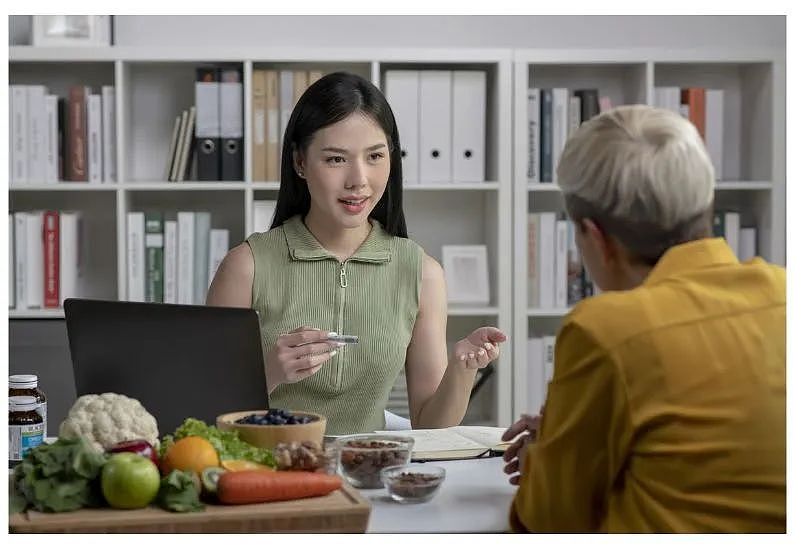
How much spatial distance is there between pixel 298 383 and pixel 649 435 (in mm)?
1108

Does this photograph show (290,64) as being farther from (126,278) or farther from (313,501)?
(313,501)

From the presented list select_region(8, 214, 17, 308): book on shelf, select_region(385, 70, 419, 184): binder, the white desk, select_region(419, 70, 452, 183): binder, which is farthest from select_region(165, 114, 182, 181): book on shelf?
the white desk

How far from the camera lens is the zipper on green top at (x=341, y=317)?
2148 millimetres

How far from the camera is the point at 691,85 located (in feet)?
11.8

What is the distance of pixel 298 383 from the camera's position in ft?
7.00

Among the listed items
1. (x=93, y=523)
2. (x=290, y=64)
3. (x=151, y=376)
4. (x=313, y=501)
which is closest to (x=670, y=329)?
(x=313, y=501)

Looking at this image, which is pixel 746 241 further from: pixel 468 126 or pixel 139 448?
pixel 139 448

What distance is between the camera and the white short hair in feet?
3.94

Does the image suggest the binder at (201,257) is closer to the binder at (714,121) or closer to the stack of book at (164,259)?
the stack of book at (164,259)

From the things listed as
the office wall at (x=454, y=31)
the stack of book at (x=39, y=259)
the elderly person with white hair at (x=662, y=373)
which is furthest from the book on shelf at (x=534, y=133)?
the elderly person with white hair at (x=662, y=373)

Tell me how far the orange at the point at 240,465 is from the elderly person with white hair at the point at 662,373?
36cm

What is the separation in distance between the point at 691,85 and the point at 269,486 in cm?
276

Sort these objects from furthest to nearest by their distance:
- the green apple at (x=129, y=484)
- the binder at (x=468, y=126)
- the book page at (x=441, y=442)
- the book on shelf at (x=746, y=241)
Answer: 1. the book on shelf at (x=746, y=241)
2. the binder at (x=468, y=126)
3. the book page at (x=441, y=442)
4. the green apple at (x=129, y=484)

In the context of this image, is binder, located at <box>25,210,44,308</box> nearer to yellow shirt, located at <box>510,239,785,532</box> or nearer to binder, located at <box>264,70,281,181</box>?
binder, located at <box>264,70,281,181</box>
